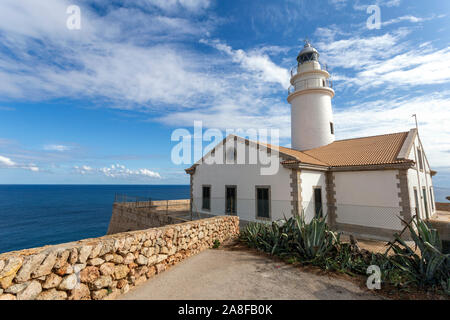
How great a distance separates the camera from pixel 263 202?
38.3 ft

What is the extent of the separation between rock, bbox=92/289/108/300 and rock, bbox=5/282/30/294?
1135mm

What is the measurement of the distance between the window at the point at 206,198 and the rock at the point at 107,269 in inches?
417

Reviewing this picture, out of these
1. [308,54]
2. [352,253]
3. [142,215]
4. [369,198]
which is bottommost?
[142,215]

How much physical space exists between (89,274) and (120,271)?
2.05ft

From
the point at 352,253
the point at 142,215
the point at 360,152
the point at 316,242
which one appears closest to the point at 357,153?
the point at 360,152

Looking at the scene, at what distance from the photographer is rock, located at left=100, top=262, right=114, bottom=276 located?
12.8 ft

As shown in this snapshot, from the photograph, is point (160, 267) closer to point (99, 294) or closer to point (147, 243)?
point (147, 243)

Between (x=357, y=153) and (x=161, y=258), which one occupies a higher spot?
(x=357, y=153)

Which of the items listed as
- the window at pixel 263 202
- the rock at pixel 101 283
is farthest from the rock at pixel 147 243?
the window at pixel 263 202

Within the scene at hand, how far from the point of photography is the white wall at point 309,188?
10.7 metres

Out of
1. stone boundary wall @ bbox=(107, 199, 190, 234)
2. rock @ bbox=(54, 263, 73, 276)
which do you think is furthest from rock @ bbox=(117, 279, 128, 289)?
stone boundary wall @ bbox=(107, 199, 190, 234)
